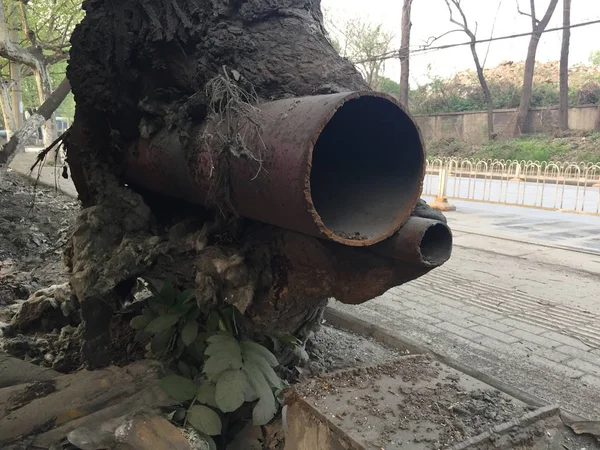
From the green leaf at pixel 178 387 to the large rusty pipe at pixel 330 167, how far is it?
910 millimetres

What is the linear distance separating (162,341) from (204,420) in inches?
21.8

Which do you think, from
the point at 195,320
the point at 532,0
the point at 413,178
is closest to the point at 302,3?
the point at 413,178

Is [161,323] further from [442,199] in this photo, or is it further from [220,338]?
[442,199]

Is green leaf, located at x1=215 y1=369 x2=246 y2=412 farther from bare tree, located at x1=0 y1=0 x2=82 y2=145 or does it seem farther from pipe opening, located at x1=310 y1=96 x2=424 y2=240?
bare tree, located at x1=0 y1=0 x2=82 y2=145

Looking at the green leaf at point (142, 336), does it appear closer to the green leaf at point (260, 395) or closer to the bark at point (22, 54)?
the green leaf at point (260, 395)

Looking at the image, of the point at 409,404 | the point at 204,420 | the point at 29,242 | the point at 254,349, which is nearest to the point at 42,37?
the point at 29,242

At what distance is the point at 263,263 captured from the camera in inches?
83.7

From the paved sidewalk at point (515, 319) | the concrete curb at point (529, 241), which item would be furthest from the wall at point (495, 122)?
the paved sidewalk at point (515, 319)

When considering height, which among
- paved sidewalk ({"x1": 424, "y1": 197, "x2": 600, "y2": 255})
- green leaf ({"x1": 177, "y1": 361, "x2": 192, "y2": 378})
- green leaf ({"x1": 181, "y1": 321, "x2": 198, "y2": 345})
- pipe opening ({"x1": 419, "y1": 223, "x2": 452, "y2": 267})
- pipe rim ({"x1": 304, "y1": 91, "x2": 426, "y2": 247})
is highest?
pipe rim ({"x1": 304, "y1": 91, "x2": 426, "y2": 247})

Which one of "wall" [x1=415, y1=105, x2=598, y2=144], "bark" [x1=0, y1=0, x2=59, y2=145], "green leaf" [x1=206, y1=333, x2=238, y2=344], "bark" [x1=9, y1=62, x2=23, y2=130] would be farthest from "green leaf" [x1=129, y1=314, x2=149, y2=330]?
"wall" [x1=415, y1=105, x2=598, y2=144]

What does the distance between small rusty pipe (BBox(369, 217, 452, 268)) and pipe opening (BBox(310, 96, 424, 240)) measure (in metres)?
0.05

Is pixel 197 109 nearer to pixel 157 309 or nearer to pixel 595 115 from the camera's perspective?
pixel 157 309

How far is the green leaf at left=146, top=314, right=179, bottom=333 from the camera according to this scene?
2.50m

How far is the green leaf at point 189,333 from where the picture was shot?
2480mm
